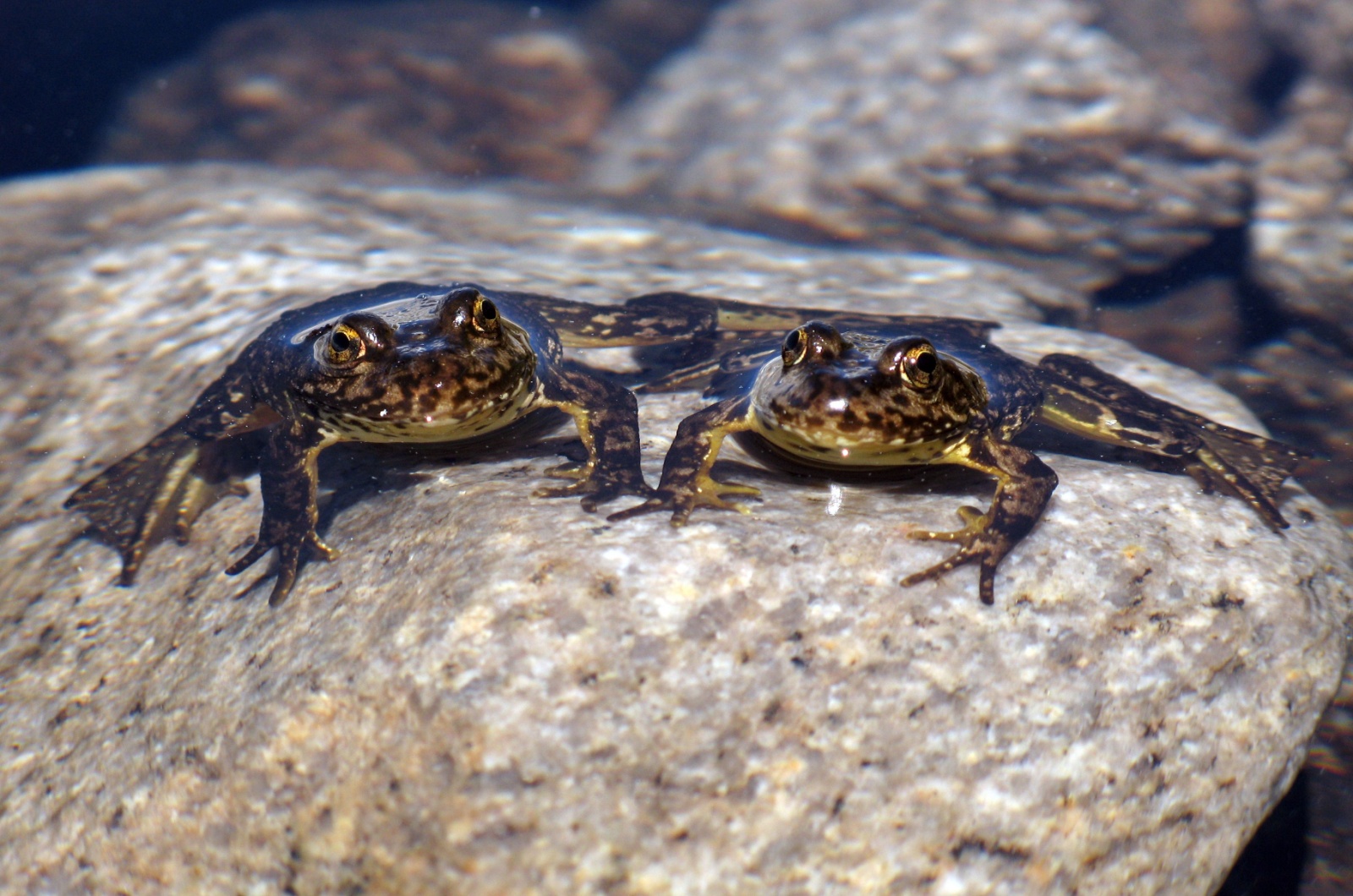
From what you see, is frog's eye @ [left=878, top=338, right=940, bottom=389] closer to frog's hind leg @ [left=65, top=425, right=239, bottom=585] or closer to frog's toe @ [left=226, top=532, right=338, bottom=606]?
frog's toe @ [left=226, top=532, right=338, bottom=606]

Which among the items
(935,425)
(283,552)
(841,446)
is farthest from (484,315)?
(935,425)

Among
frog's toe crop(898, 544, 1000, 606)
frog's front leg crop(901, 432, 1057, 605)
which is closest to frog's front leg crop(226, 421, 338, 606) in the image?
frog's toe crop(898, 544, 1000, 606)

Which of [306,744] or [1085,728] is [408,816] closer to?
[306,744]

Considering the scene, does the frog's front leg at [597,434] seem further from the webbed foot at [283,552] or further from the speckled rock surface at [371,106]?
Result: the speckled rock surface at [371,106]

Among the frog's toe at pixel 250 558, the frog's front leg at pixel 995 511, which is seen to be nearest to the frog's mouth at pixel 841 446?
the frog's front leg at pixel 995 511

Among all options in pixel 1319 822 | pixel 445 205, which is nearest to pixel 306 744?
pixel 1319 822

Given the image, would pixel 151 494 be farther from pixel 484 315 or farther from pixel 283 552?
pixel 484 315
